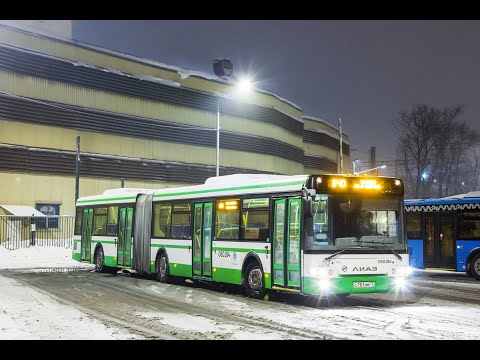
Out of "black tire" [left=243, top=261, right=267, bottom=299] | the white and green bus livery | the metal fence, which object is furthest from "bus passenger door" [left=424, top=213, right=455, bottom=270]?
the metal fence

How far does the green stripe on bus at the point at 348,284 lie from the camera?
51.0ft

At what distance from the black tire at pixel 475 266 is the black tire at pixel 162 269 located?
35.1ft

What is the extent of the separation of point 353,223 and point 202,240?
5.96 m

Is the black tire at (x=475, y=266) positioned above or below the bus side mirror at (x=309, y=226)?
below

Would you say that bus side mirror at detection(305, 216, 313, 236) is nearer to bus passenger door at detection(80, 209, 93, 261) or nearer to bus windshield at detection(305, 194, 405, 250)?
bus windshield at detection(305, 194, 405, 250)

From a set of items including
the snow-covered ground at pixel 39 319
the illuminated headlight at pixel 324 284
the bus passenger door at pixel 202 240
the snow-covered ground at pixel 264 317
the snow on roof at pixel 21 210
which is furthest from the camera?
the snow on roof at pixel 21 210

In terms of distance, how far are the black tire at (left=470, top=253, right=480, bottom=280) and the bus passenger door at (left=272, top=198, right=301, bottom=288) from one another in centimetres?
1108

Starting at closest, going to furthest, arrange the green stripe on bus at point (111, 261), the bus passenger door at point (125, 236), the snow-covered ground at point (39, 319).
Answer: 1. the snow-covered ground at point (39, 319)
2. the bus passenger door at point (125, 236)
3. the green stripe on bus at point (111, 261)

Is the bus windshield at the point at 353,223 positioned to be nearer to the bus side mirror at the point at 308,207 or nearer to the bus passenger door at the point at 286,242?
the bus side mirror at the point at 308,207

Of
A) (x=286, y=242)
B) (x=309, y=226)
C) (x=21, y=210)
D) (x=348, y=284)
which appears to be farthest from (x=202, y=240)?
(x=21, y=210)

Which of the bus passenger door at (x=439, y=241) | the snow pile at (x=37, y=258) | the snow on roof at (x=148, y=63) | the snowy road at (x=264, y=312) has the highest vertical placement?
the snow on roof at (x=148, y=63)

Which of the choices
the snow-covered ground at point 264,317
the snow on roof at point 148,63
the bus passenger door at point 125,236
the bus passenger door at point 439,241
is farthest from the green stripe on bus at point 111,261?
the snow on roof at point 148,63

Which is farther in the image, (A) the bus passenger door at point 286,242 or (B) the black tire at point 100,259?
(B) the black tire at point 100,259
